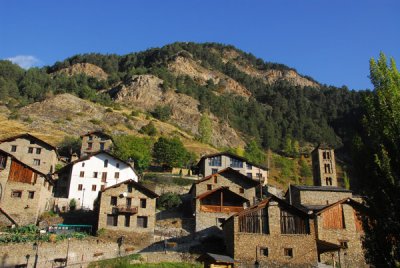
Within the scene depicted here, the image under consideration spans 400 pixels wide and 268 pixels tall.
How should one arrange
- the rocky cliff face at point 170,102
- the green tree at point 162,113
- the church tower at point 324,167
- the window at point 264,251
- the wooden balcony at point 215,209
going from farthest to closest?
the rocky cliff face at point 170,102 → the green tree at point 162,113 → the church tower at point 324,167 → the wooden balcony at point 215,209 → the window at point 264,251

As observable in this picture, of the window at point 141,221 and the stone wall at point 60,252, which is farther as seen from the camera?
the window at point 141,221

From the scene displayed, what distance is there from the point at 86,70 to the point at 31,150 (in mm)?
125072

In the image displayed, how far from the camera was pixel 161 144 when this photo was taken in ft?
256

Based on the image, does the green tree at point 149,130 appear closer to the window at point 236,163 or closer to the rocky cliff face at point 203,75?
the window at point 236,163

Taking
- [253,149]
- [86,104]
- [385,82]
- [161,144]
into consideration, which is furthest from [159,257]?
[86,104]

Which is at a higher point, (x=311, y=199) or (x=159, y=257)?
(x=311, y=199)

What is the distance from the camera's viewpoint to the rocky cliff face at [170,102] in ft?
461

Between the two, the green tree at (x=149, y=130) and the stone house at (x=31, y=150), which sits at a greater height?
the green tree at (x=149, y=130)

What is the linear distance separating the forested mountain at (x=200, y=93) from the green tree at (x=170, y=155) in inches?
2253

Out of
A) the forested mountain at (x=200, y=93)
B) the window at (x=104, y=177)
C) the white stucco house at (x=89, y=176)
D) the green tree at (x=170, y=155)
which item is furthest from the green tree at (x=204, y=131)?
the window at (x=104, y=177)

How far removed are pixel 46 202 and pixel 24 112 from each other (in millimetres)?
65289

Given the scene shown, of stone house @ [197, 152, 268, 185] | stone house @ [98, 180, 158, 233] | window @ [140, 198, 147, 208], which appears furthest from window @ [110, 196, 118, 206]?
stone house @ [197, 152, 268, 185]

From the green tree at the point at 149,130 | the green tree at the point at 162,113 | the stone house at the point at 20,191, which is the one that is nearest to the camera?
the stone house at the point at 20,191

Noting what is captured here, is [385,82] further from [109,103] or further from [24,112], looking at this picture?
[109,103]
